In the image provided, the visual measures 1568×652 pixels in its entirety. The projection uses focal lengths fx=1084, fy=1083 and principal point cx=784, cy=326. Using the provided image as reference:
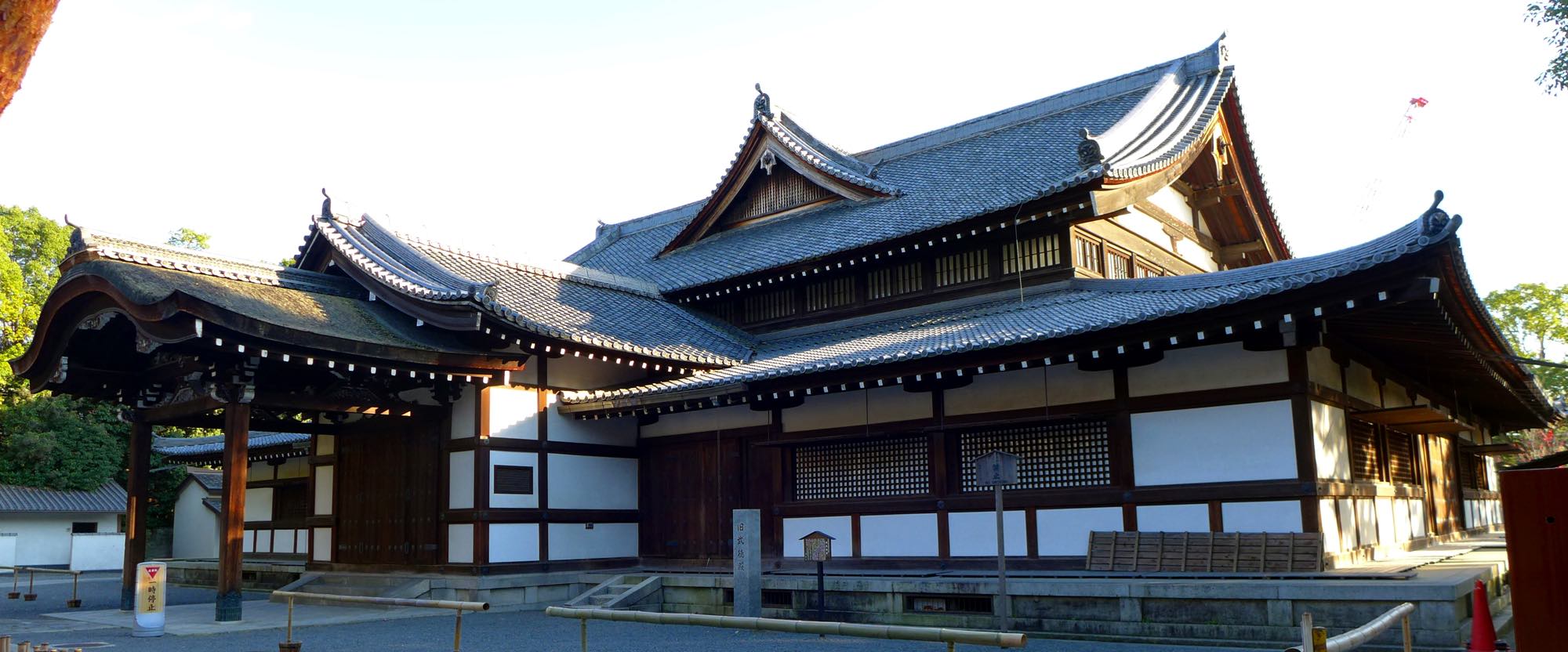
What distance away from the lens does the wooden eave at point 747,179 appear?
2070cm

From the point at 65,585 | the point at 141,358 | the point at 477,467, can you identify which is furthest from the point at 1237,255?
the point at 65,585

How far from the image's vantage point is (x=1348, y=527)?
12695 mm

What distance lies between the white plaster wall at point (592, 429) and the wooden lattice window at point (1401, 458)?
36.7ft

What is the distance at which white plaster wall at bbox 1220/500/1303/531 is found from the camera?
1163 centimetres

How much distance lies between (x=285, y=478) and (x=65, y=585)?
583 cm

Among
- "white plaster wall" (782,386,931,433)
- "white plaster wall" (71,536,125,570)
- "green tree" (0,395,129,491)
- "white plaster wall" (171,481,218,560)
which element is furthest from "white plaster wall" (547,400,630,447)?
"green tree" (0,395,129,491)

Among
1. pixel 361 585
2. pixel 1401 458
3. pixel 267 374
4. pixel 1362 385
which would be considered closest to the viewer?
pixel 1362 385

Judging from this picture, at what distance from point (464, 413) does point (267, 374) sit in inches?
107

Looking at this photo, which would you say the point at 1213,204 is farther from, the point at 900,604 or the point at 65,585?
the point at 65,585

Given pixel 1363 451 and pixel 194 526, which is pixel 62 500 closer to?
pixel 194 526

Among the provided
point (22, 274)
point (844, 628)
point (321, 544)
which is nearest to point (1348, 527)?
point (844, 628)

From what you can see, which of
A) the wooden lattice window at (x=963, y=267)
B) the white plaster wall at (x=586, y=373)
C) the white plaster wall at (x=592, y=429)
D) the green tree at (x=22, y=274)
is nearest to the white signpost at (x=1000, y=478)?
the wooden lattice window at (x=963, y=267)

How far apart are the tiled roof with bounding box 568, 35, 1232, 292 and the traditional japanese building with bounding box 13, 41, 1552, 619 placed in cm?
10

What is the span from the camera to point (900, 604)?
12.5 m
